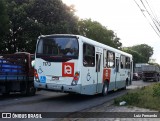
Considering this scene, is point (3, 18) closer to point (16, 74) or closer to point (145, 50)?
point (16, 74)

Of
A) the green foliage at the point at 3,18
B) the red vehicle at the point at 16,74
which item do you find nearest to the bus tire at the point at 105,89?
the red vehicle at the point at 16,74

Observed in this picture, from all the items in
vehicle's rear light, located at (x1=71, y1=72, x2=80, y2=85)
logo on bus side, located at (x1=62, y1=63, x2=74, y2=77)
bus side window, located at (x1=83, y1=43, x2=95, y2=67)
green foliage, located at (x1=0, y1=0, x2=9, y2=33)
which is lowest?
vehicle's rear light, located at (x1=71, y1=72, x2=80, y2=85)

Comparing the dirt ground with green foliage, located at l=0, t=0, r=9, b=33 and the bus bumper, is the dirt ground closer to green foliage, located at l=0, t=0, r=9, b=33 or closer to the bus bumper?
the bus bumper

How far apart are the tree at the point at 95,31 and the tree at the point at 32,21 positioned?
2740 cm

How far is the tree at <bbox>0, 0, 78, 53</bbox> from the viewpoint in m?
33.9

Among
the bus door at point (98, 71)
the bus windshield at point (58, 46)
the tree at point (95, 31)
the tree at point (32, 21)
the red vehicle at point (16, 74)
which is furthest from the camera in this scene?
the tree at point (95, 31)

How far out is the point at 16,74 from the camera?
55.9 feet

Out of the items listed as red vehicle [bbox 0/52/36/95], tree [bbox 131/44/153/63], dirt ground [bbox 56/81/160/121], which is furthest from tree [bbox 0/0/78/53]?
tree [bbox 131/44/153/63]

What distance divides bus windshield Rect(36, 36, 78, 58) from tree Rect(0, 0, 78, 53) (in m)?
17.8

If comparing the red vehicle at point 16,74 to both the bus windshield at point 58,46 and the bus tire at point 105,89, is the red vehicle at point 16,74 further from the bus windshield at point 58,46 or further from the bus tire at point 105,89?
the bus tire at point 105,89

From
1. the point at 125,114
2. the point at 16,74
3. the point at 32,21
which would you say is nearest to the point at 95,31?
the point at 32,21

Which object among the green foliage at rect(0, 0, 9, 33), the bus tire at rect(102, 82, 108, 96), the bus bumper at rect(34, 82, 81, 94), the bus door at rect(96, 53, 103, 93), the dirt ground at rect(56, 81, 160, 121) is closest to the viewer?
the dirt ground at rect(56, 81, 160, 121)

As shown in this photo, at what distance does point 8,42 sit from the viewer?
35531mm

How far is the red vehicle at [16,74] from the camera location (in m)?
16.2
